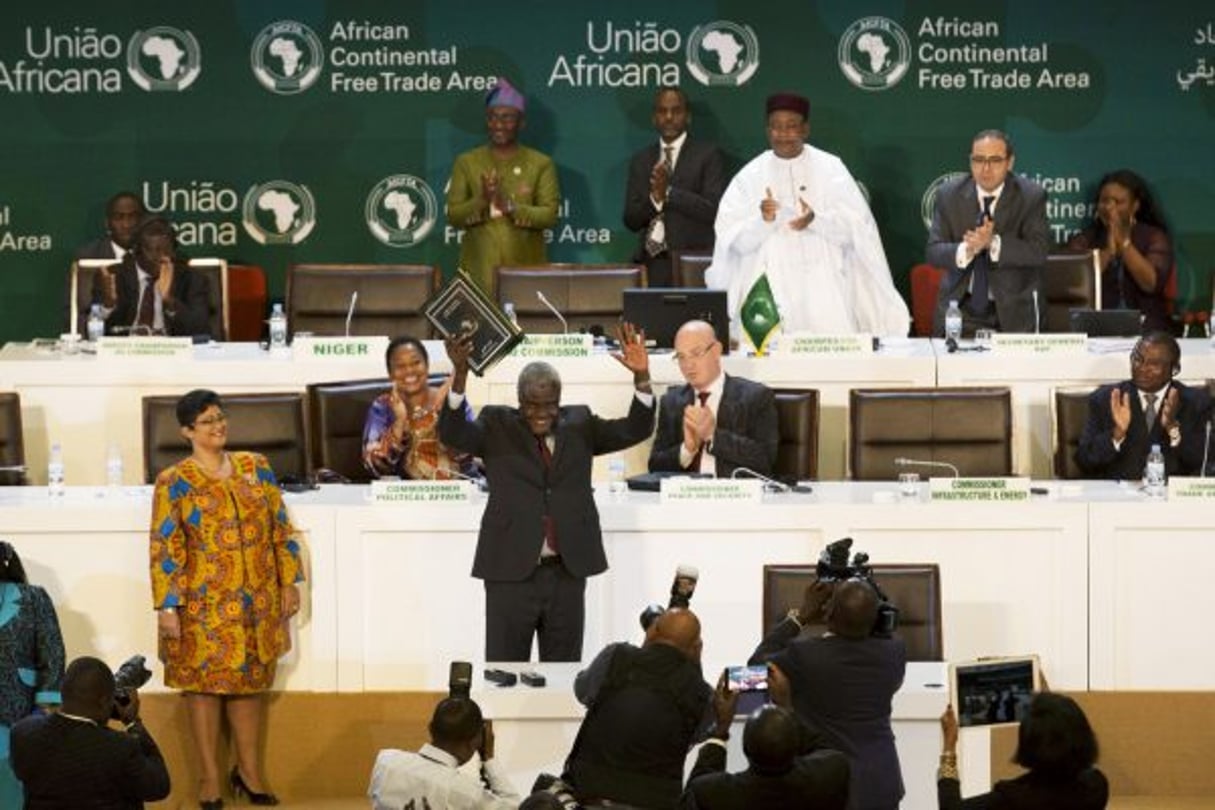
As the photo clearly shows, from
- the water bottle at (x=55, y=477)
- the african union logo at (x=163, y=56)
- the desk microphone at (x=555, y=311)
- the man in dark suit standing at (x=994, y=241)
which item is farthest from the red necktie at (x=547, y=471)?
the african union logo at (x=163, y=56)

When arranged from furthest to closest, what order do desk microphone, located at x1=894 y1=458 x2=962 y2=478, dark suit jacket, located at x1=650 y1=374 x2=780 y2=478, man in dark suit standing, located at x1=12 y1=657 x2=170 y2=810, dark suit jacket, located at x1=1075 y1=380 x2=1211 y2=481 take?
dark suit jacket, located at x1=1075 y1=380 x2=1211 y2=481 < dark suit jacket, located at x1=650 y1=374 x2=780 y2=478 < desk microphone, located at x1=894 y1=458 x2=962 y2=478 < man in dark suit standing, located at x1=12 y1=657 x2=170 y2=810

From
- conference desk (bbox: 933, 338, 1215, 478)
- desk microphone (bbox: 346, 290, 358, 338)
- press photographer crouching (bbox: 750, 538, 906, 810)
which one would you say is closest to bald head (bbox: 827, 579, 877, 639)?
press photographer crouching (bbox: 750, 538, 906, 810)

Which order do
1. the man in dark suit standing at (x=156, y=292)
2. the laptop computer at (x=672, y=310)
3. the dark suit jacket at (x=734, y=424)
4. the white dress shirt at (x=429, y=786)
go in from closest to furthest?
1. the white dress shirt at (x=429, y=786)
2. the dark suit jacket at (x=734, y=424)
3. the laptop computer at (x=672, y=310)
4. the man in dark suit standing at (x=156, y=292)

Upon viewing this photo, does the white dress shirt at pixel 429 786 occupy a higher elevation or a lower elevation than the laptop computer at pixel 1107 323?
lower

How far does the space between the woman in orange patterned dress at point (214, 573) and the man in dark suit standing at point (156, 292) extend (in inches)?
129

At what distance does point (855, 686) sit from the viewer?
6.70 metres

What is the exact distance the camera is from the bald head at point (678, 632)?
6711 millimetres

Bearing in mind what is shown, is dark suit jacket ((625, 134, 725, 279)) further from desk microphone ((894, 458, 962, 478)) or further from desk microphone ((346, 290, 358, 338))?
desk microphone ((894, 458, 962, 478))

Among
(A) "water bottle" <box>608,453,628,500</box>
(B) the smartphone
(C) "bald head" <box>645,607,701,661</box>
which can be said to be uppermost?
(A) "water bottle" <box>608,453,628,500</box>

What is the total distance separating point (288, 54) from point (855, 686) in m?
8.53

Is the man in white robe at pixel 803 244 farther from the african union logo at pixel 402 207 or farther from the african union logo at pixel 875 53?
the african union logo at pixel 402 207

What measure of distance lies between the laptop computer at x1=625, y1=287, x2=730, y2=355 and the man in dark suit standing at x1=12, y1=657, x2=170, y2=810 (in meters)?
4.44

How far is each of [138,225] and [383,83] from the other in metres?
1.80

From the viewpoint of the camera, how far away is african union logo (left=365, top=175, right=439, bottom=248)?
14.6 m
